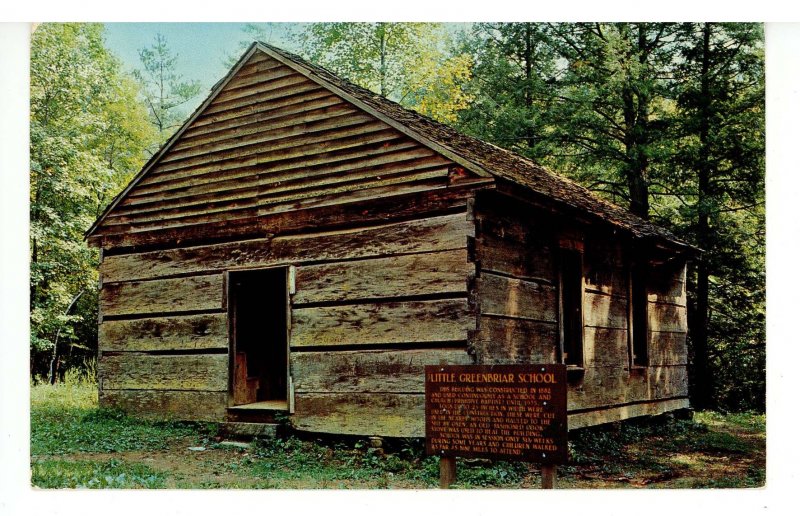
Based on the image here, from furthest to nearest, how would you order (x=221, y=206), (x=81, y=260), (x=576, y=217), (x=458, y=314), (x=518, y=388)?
1. (x=81, y=260)
2. (x=221, y=206)
3. (x=576, y=217)
4. (x=458, y=314)
5. (x=518, y=388)

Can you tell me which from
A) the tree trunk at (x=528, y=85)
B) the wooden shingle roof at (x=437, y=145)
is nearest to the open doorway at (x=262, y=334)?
the wooden shingle roof at (x=437, y=145)

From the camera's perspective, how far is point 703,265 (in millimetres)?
16047

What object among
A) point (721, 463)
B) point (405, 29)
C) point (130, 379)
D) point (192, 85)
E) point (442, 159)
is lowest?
point (721, 463)

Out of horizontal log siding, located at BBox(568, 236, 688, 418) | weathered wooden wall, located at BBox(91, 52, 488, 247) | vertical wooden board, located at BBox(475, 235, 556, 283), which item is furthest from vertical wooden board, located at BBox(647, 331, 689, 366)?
weathered wooden wall, located at BBox(91, 52, 488, 247)

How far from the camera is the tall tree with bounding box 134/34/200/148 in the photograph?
1172cm

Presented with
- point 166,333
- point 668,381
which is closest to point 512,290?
point 166,333

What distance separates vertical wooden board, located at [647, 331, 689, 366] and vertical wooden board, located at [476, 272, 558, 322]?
388cm

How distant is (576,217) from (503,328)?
2230mm

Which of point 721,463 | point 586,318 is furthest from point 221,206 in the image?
point 721,463

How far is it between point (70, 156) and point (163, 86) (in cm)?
200

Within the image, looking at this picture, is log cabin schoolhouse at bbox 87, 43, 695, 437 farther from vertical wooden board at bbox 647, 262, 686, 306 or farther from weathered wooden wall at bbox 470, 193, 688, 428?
vertical wooden board at bbox 647, 262, 686, 306

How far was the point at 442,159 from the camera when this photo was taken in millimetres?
10477

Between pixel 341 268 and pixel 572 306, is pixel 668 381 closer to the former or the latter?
pixel 572 306

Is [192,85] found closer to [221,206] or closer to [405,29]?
[221,206]
